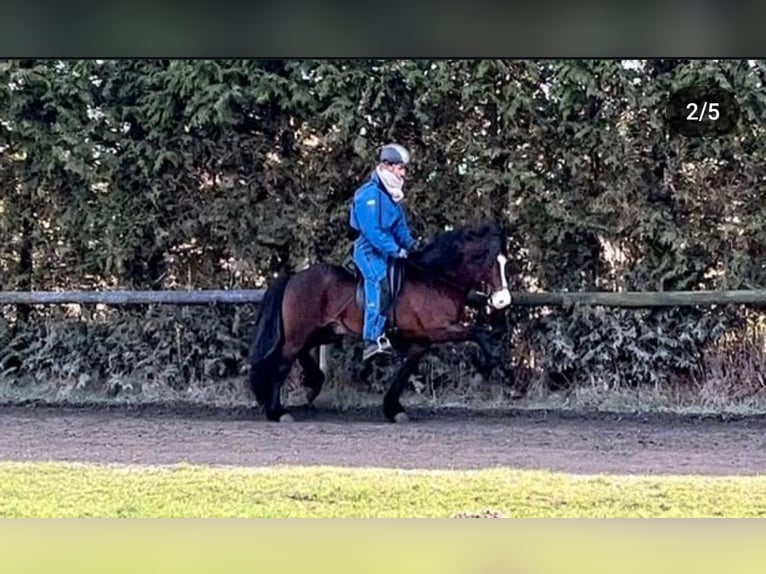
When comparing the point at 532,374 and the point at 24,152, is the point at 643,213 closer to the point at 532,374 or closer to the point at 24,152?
the point at 532,374

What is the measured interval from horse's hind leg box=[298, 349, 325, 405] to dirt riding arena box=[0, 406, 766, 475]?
163 millimetres

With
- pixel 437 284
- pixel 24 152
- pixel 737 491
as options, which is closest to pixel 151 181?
pixel 24 152

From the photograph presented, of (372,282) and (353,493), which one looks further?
(372,282)

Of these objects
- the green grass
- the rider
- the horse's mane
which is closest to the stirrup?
the rider

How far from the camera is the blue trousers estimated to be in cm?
633

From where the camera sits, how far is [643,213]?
283 inches

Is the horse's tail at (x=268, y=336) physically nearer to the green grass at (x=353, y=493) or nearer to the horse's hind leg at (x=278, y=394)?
the horse's hind leg at (x=278, y=394)

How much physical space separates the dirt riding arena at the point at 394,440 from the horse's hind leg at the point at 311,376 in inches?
6.4

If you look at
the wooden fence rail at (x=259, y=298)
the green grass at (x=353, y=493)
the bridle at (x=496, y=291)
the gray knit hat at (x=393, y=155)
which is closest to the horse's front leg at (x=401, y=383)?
the bridle at (x=496, y=291)

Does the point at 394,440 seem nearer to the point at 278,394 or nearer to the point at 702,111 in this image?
the point at 278,394

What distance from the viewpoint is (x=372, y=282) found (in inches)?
250

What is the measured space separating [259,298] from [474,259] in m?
1.77

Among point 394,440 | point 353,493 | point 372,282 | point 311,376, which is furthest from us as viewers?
point 311,376

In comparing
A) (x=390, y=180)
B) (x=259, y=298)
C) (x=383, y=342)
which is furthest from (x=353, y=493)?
(x=259, y=298)
